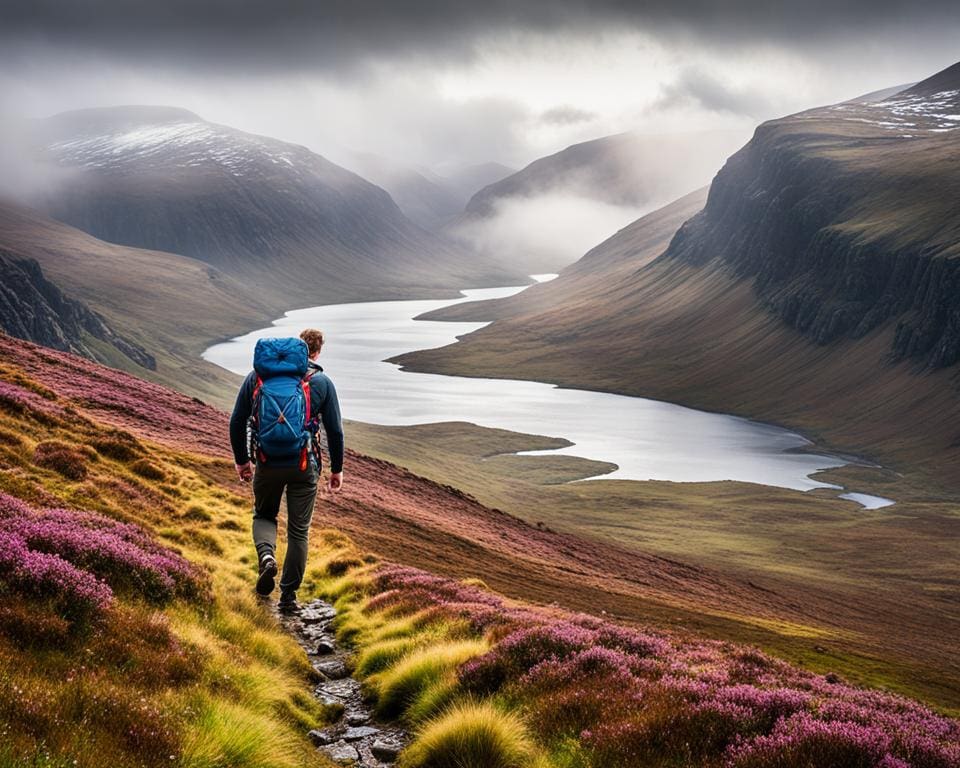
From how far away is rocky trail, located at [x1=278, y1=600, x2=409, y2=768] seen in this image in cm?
950

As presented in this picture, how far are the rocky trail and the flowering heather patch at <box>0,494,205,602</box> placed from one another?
99.7 inches

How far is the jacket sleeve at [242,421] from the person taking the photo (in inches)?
527

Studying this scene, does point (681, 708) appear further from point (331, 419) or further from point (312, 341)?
point (312, 341)

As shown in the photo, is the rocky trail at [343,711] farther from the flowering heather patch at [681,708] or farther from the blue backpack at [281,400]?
the blue backpack at [281,400]

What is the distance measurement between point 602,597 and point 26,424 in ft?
75.8

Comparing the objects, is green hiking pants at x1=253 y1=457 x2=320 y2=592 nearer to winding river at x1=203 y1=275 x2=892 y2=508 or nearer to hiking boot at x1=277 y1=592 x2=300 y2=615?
hiking boot at x1=277 y1=592 x2=300 y2=615

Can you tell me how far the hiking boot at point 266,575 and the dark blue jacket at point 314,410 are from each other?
2.19m

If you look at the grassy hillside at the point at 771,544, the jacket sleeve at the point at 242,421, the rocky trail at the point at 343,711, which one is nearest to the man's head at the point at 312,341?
the jacket sleeve at the point at 242,421

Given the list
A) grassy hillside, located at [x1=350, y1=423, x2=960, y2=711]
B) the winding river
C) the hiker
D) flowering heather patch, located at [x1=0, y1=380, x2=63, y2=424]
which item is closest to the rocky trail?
the hiker

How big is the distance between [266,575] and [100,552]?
14.1 feet

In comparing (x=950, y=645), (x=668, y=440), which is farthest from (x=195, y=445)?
(x=668, y=440)

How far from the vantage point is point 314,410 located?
1359 cm

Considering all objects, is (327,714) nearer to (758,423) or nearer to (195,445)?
(195,445)

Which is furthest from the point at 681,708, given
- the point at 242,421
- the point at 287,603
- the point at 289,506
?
the point at 287,603
